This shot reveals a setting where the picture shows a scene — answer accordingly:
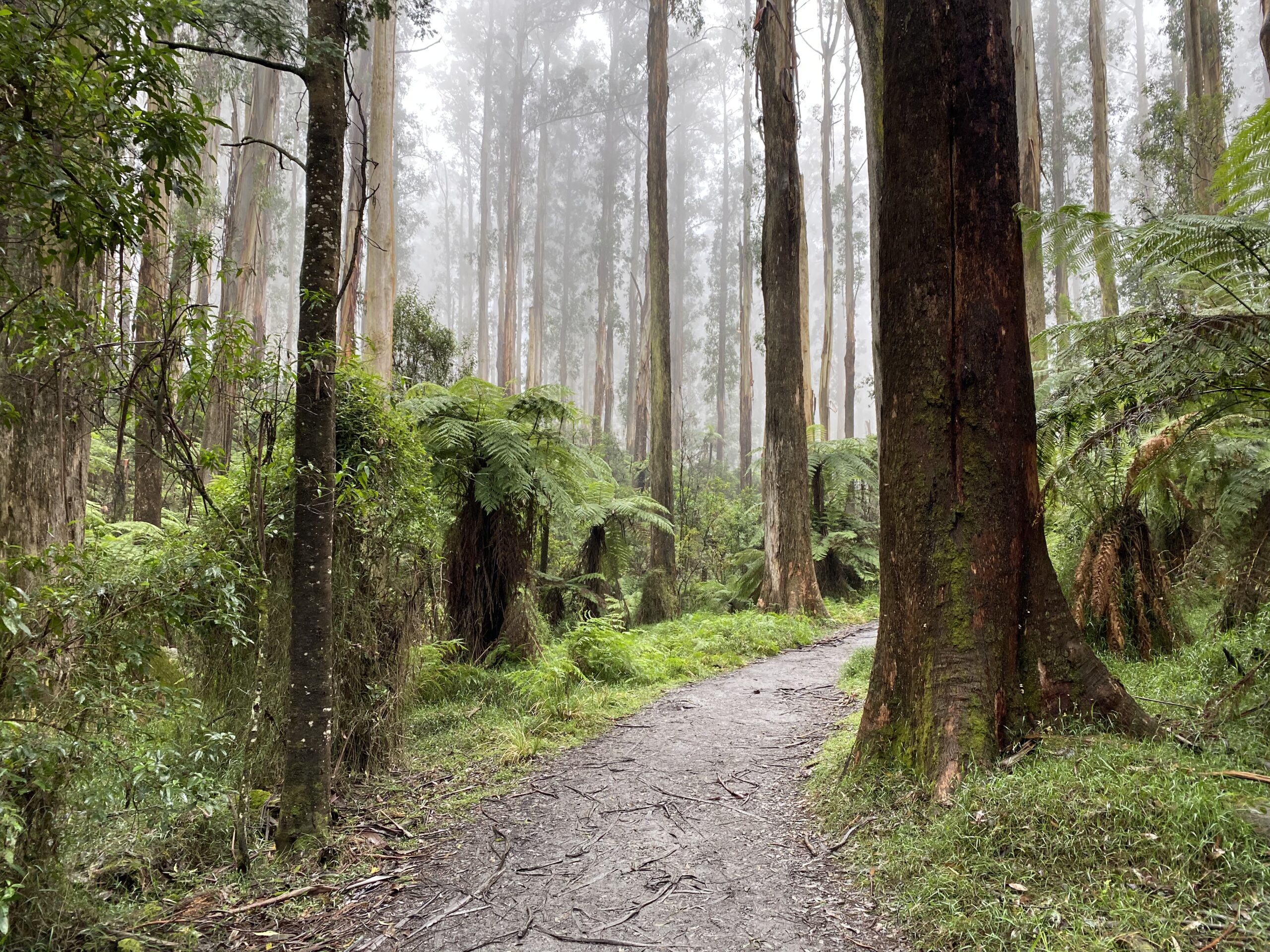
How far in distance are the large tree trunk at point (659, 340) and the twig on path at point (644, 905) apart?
7912mm

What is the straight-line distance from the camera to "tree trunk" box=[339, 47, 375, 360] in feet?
11.0

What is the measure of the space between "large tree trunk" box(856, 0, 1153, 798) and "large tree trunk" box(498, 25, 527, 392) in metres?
21.6

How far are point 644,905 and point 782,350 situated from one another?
27.4 ft

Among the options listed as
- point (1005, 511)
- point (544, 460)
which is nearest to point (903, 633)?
point (1005, 511)

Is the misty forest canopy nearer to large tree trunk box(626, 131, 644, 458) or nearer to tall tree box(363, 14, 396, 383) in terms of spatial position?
tall tree box(363, 14, 396, 383)

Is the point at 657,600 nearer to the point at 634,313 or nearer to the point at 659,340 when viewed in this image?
the point at 659,340

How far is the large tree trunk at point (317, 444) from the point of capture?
319cm

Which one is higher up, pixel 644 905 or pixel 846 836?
pixel 846 836

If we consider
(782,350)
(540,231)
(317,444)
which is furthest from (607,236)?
(317,444)

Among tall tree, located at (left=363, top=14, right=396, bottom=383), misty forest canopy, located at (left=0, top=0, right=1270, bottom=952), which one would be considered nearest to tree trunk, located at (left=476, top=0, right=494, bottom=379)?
tall tree, located at (left=363, top=14, right=396, bottom=383)

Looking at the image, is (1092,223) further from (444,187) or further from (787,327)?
(444,187)

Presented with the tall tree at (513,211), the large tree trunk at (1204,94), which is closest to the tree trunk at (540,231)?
the tall tree at (513,211)

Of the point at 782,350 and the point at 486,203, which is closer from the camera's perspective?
the point at 782,350

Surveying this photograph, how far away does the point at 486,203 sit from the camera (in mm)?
35531
